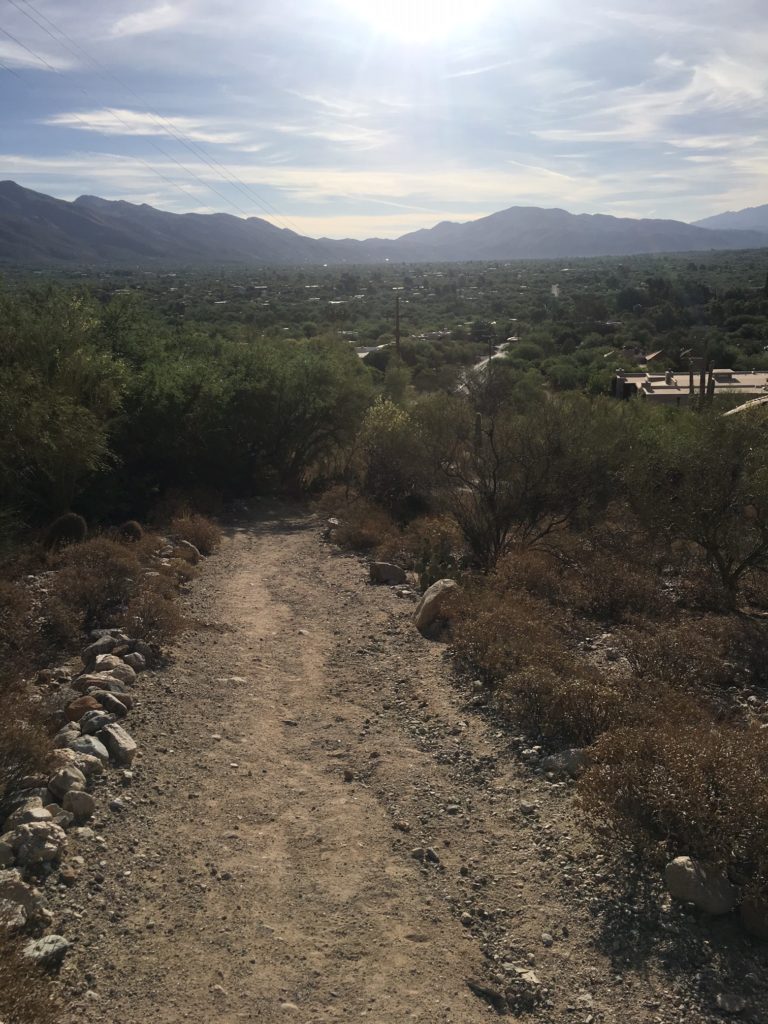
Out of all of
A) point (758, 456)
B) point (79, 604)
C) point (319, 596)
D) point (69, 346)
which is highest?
point (69, 346)

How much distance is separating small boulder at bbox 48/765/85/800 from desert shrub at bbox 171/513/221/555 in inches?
364

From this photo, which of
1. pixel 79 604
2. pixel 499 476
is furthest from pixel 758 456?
pixel 79 604

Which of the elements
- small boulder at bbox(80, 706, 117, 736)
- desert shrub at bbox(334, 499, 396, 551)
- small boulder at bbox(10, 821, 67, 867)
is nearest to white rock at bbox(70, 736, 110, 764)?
small boulder at bbox(80, 706, 117, 736)

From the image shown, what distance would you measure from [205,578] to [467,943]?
29.9 ft

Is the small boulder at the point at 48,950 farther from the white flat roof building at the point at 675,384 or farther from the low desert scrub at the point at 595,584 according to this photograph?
the white flat roof building at the point at 675,384

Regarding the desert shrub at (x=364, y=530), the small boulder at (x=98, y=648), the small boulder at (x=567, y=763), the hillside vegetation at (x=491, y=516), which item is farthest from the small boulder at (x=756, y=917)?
the desert shrub at (x=364, y=530)

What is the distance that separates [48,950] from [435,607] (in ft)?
22.0

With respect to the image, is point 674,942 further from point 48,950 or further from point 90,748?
point 90,748

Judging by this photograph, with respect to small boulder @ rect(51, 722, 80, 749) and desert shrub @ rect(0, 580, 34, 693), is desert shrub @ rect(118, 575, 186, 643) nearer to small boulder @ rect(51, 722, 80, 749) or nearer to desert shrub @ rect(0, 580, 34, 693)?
desert shrub @ rect(0, 580, 34, 693)

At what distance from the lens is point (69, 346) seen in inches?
590

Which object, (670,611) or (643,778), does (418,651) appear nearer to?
(670,611)

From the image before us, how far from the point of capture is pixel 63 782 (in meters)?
5.85

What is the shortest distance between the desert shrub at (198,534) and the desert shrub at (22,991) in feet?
36.2

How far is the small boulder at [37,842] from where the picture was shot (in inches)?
199
